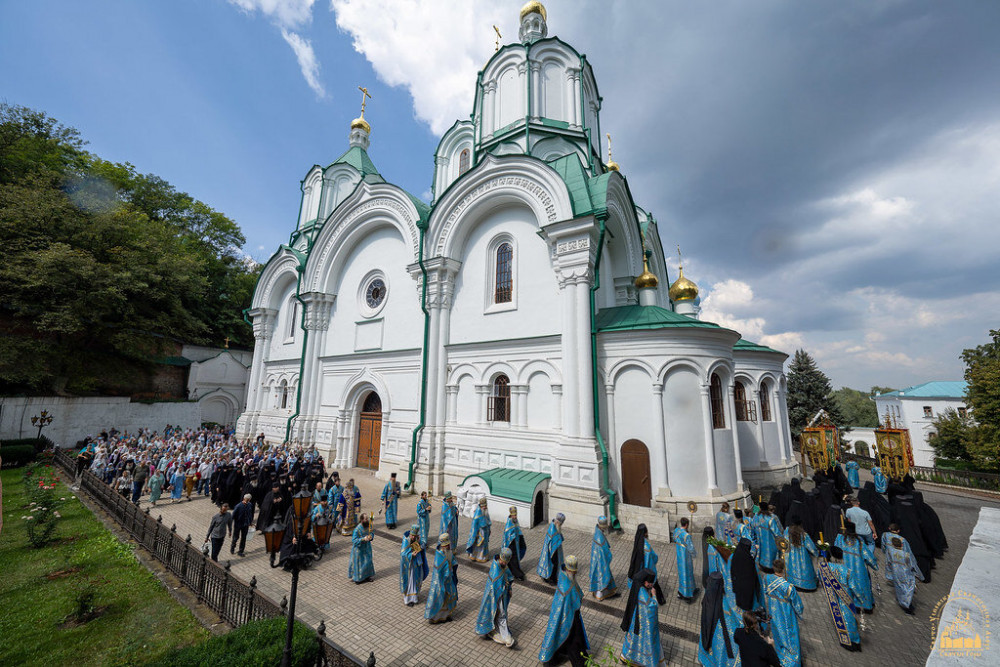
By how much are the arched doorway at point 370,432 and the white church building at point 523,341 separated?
8 centimetres

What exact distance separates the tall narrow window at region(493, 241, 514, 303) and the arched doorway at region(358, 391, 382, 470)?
6856 mm

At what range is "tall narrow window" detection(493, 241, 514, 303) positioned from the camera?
42.4ft

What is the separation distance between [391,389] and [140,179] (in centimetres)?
3106

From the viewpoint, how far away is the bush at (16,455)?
50.4 ft

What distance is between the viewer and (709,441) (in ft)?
32.5

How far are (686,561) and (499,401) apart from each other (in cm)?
701

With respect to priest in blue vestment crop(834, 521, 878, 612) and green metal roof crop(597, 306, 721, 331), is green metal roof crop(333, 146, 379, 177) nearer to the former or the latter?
green metal roof crop(597, 306, 721, 331)

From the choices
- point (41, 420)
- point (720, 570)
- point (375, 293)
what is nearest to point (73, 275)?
point (41, 420)

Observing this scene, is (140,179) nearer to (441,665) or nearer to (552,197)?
(552,197)

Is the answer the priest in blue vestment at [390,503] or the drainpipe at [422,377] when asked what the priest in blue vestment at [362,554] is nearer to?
the priest in blue vestment at [390,503]

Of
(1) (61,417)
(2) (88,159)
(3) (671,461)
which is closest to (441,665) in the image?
(3) (671,461)

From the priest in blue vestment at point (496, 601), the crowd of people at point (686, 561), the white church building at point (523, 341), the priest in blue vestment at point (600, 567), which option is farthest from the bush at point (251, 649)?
the white church building at point (523, 341)

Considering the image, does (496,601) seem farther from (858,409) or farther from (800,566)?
(858,409)

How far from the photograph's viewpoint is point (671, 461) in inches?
390
